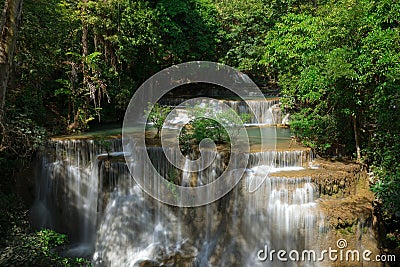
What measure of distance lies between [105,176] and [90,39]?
6142 mm

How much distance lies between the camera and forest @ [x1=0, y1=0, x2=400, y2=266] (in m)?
7.22

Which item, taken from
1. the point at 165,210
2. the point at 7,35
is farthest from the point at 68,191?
the point at 7,35

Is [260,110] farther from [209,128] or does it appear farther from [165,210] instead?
[165,210]

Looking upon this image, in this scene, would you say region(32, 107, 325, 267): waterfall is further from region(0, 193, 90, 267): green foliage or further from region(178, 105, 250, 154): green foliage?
region(0, 193, 90, 267): green foliage

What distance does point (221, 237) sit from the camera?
789cm

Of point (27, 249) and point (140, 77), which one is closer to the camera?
point (27, 249)

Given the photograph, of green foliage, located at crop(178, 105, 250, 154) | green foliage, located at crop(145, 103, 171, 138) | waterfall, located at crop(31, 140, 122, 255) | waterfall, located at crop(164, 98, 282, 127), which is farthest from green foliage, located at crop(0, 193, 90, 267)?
waterfall, located at crop(164, 98, 282, 127)

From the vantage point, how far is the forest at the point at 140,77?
23.7 feet

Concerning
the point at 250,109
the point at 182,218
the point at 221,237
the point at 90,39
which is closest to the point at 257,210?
the point at 221,237

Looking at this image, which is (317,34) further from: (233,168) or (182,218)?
(182,218)

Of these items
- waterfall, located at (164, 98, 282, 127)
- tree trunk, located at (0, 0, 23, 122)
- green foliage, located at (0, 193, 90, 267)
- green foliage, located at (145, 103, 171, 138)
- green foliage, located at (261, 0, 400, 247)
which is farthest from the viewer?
waterfall, located at (164, 98, 282, 127)

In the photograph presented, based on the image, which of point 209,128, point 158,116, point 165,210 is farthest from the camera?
point 158,116

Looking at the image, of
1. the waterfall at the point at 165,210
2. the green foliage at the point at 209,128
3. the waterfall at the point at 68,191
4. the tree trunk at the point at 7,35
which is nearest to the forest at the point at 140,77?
the tree trunk at the point at 7,35

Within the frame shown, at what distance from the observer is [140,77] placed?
15125mm
